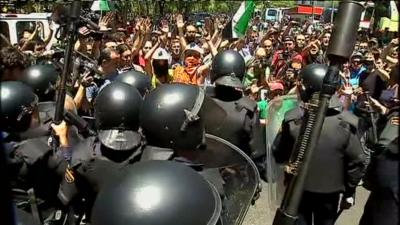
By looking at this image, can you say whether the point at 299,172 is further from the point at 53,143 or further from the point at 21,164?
the point at 53,143

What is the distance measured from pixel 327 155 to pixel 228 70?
1.25 meters

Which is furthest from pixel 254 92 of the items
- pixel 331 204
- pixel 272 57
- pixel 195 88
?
pixel 195 88

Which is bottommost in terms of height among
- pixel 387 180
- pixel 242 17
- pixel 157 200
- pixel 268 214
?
pixel 268 214

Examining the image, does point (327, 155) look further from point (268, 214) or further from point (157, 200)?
point (268, 214)

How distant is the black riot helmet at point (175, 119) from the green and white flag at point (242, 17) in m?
1.12

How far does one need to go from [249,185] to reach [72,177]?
1.00 m

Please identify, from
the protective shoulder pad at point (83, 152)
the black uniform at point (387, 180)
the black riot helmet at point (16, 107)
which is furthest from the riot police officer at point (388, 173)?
the black riot helmet at point (16, 107)

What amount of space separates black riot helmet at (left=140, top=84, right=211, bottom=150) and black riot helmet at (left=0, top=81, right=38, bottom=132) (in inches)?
26.9

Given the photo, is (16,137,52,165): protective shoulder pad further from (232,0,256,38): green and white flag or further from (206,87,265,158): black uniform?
(232,0,256,38): green and white flag

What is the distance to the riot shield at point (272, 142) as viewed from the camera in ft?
11.5

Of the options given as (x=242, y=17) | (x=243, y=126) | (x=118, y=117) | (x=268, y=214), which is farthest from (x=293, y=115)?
(x=268, y=214)

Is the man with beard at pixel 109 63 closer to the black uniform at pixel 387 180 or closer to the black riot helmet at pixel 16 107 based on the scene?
the black riot helmet at pixel 16 107

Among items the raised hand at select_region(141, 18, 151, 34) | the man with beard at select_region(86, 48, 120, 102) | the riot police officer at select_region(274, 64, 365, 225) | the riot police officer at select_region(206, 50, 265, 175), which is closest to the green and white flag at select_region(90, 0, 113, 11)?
the raised hand at select_region(141, 18, 151, 34)

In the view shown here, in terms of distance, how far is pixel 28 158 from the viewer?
279 centimetres
